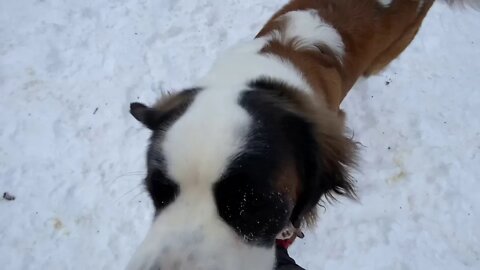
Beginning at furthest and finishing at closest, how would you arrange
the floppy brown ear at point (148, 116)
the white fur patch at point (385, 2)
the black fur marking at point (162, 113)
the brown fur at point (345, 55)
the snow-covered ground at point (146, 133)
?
the snow-covered ground at point (146, 133), the white fur patch at point (385, 2), the brown fur at point (345, 55), the floppy brown ear at point (148, 116), the black fur marking at point (162, 113)

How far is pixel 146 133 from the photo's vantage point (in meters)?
3.67

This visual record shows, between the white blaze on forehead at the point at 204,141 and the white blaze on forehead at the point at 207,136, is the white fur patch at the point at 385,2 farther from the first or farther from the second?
the white blaze on forehead at the point at 204,141

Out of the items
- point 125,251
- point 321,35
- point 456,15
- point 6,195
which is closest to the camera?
point 321,35

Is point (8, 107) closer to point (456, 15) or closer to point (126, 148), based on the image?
point (126, 148)

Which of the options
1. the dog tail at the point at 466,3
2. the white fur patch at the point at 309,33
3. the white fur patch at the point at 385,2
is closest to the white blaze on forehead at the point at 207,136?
the white fur patch at the point at 309,33

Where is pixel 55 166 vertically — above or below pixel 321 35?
below

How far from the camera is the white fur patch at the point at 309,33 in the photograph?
2.66 metres

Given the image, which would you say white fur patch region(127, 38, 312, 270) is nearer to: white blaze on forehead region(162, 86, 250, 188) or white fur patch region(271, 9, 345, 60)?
white blaze on forehead region(162, 86, 250, 188)

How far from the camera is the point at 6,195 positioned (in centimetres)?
345

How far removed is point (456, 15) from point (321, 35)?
248 cm

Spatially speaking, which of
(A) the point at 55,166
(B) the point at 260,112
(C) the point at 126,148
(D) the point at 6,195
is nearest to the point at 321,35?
(B) the point at 260,112

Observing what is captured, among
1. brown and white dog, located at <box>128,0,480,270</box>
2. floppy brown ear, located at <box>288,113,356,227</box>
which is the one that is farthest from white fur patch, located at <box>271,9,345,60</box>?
floppy brown ear, located at <box>288,113,356,227</box>

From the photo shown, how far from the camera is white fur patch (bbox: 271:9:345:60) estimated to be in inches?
105

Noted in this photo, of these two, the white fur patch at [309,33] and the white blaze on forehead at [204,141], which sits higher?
the white blaze on forehead at [204,141]
